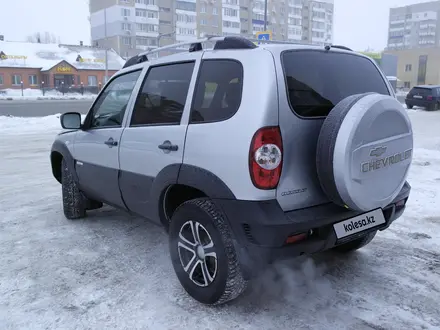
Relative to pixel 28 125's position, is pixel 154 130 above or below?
above

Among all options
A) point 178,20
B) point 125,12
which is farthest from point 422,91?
point 125,12

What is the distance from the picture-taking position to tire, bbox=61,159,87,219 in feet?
15.9

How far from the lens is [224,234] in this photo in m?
2.77

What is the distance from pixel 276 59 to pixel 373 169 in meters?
0.94

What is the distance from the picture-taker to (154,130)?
3309mm

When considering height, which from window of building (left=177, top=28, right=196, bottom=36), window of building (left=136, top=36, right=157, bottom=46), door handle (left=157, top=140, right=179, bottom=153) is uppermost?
window of building (left=177, top=28, right=196, bottom=36)

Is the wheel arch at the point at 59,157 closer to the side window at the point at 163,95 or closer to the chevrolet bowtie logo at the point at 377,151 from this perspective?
the side window at the point at 163,95

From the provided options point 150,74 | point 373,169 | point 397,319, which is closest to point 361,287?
point 397,319

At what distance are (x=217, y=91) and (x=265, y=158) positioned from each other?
0.63m

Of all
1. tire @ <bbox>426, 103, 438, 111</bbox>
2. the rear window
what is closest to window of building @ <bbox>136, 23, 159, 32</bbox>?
the rear window

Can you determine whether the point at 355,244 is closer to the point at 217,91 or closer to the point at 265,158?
the point at 265,158

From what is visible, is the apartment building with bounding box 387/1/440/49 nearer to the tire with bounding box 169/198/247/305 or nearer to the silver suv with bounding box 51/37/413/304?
the silver suv with bounding box 51/37/413/304

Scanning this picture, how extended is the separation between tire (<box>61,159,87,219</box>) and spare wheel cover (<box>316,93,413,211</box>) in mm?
3189

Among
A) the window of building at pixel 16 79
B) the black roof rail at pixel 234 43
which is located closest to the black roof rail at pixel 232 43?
the black roof rail at pixel 234 43
